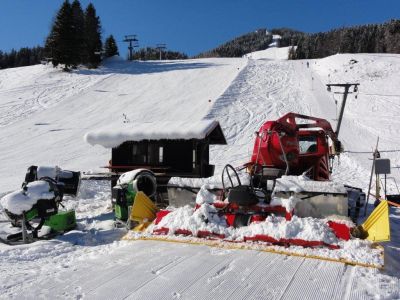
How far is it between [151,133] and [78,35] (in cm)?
3950

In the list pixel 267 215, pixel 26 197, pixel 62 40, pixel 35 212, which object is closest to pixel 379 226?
pixel 267 215

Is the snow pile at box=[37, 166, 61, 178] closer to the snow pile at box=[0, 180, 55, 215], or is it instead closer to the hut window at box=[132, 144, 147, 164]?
the snow pile at box=[0, 180, 55, 215]

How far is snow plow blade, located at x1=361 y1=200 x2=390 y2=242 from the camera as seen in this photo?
6293 mm

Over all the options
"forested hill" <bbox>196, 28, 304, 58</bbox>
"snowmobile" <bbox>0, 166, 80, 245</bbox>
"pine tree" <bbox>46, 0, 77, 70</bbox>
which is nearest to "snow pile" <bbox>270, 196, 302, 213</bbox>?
Answer: "snowmobile" <bbox>0, 166, 80, 245</bbox>

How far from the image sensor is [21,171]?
18.4m

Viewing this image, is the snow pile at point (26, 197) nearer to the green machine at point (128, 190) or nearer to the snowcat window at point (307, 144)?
the green machine at point (128, 190)

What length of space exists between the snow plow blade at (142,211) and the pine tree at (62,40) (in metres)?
39.9

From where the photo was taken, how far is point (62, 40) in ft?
149

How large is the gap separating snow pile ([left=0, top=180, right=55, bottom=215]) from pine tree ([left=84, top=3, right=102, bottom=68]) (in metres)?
43.1

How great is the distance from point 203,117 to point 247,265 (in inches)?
881

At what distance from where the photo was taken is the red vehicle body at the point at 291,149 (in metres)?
9.98

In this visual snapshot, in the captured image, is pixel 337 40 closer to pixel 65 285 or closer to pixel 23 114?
pixel 23 114

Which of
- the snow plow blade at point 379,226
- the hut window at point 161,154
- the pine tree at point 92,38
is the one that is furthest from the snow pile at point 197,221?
the pine tree at point 92,38

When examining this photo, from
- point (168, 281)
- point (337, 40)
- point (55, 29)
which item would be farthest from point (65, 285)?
point (337, 40)
